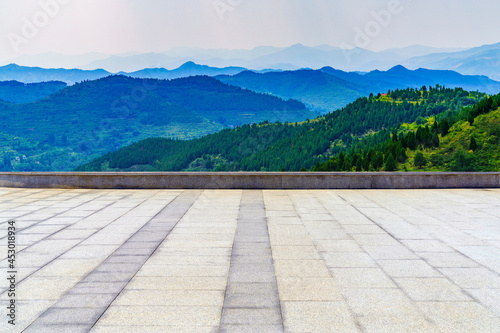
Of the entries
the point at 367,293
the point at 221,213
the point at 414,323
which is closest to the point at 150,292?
the point at 367,293

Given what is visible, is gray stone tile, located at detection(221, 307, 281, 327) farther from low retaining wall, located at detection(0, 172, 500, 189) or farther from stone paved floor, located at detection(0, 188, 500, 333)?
low retaining wall, located at detection(0, 172, 500, 189)

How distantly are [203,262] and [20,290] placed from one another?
106 inches

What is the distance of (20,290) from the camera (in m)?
5.73

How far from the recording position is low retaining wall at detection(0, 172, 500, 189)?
1469 cm

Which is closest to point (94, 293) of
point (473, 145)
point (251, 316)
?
point (251, 316)

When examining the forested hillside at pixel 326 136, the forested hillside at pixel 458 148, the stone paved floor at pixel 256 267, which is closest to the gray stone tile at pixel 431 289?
the stone paved floor at pixel 256 267

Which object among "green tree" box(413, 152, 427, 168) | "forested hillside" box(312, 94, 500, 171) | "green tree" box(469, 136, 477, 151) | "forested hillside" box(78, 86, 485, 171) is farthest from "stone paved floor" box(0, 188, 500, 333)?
"forested hillside" box(78, 86, 485, 171)

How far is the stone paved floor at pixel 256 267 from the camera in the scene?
16.0ft

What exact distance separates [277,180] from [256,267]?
329 inches

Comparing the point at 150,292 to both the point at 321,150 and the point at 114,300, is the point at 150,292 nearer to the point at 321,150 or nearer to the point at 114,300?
the point at 114,300

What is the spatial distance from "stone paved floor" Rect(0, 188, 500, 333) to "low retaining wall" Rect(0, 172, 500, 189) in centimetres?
284

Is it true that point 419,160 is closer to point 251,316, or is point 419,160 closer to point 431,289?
point 431,289

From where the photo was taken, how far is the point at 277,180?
48.6 feet

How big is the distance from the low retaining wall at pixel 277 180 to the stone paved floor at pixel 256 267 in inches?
112
